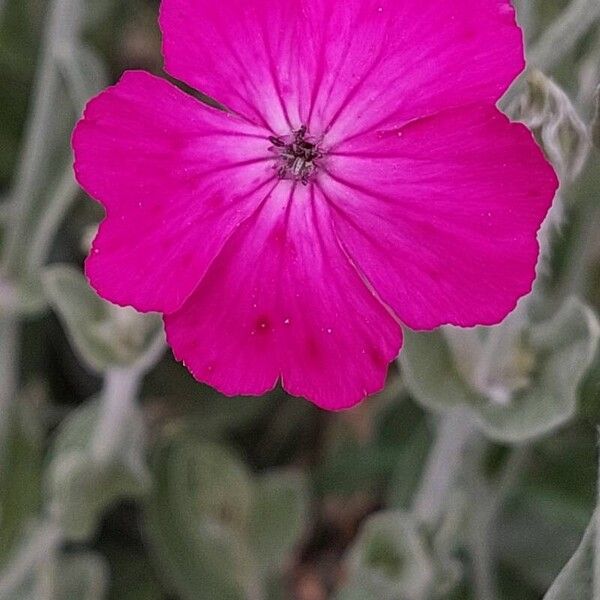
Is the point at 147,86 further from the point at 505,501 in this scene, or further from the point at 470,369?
the point at 505,501

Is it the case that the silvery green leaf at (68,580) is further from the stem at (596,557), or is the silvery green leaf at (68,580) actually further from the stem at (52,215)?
the stem at (596,557)

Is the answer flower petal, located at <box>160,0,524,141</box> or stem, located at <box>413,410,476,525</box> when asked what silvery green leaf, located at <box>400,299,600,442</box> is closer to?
stem, located at <box>413,410,476,525</box>

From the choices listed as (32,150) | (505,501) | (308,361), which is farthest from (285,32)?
(505,501)

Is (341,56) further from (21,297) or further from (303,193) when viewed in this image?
(21,297)

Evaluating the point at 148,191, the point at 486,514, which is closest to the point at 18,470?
the point at 486,514

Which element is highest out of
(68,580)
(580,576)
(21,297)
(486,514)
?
(580,576)

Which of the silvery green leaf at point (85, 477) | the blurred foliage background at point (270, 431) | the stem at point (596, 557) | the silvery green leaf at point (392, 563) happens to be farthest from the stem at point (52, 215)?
the stem at point (596, 557)
